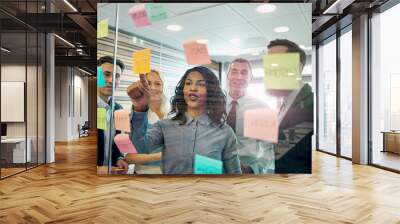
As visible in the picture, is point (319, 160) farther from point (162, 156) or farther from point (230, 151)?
point (162, 156)

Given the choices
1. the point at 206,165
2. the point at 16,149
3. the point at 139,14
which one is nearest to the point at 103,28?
the point at 139,14

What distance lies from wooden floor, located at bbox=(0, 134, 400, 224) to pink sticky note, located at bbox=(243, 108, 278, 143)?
2.19 feet

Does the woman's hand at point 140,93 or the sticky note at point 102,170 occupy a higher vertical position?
the woman's hand at point 140,93

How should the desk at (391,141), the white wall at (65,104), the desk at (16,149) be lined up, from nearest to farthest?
the desk at (16,149)
the desk at (391,141)
the white wall at (65,104)

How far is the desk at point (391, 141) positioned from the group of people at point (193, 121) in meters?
2.57

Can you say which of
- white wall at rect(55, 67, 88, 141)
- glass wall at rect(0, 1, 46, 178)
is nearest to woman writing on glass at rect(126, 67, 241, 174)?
glass wall at rect(0, 1, 46, 178)

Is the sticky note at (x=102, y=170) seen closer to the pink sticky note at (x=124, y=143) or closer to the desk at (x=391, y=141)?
the pink sticky note at (x=124, y=143)

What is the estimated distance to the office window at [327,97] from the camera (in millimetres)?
8211

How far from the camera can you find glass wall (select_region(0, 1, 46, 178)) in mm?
5434

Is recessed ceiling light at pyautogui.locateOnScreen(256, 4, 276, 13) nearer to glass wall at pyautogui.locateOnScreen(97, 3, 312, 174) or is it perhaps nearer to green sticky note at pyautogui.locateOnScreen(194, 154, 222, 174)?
glass wall at pyautogui.locateOnScreen(97, 3, 312, 174)

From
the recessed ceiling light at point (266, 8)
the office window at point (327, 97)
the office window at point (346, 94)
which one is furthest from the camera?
the office window at point (327, 97)

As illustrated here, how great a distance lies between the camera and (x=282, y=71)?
16.9 feet

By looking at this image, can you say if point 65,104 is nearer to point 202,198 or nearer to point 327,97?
point 327,97

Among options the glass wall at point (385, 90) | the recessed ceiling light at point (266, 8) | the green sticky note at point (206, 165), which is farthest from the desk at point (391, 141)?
the green sticky note at point (206, 165)
